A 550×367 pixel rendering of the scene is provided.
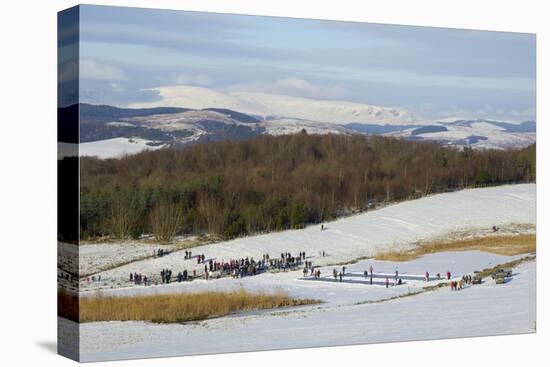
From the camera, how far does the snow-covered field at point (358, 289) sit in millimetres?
16891

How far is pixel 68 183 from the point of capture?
1680cm

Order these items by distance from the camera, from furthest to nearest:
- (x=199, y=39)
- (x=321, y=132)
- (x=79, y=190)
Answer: (x=321, y=132) → (x=199, y=39) → (x=79, y=190)

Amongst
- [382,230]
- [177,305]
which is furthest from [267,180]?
[177,305]

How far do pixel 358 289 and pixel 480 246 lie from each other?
223 centimetres

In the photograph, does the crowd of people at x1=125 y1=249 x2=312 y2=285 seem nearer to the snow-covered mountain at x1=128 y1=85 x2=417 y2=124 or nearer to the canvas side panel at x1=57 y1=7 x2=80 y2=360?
the canvas side panel at x1=57 y1=7 x2=80 y2=360

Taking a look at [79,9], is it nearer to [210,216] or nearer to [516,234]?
[210,216]

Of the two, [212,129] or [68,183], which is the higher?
[212,129]

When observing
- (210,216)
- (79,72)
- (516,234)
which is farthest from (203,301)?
(516,234)

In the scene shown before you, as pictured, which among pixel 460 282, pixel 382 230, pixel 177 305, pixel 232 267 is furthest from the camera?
pixel 460 282

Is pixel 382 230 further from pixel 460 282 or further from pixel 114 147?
pixel 114 147

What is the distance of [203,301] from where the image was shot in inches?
683

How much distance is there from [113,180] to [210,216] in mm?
1582

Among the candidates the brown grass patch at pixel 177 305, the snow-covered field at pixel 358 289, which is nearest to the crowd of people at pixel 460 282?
the snow-covered field at pixel 358 289

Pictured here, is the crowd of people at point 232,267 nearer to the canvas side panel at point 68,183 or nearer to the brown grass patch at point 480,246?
the canvas side panel at point 68,183
